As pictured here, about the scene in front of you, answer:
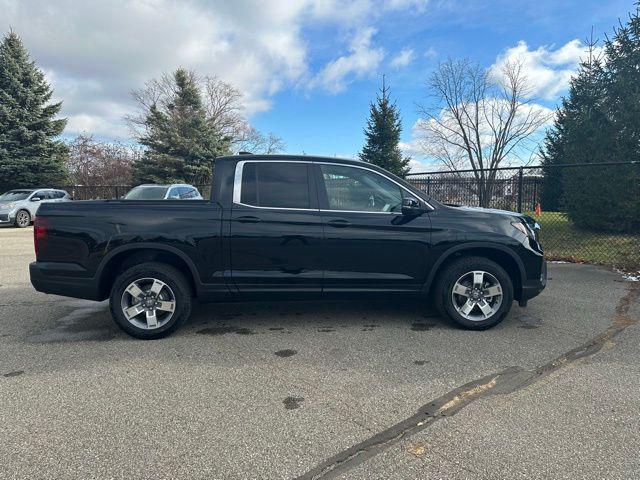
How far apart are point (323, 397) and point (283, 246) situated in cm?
173

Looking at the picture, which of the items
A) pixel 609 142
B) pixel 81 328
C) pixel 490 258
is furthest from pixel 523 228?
pixel 609 142

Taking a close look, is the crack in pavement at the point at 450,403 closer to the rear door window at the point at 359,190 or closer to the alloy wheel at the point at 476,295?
the alloy wheel at the point at 476,295

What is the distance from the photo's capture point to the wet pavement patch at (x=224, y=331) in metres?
4.61

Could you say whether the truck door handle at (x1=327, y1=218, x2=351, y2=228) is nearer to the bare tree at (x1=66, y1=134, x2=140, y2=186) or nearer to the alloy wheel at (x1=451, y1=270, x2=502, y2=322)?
the alloy wheel at (x1=451, y1=270, x2=502, y2=322)

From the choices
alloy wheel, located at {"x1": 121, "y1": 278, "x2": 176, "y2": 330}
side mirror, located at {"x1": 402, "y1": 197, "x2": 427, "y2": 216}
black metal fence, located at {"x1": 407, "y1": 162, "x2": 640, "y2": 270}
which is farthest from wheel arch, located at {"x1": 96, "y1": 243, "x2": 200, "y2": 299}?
black metal fence, located at {"x1": 407, "y1": 162, "x2": 640, "y2": 270}

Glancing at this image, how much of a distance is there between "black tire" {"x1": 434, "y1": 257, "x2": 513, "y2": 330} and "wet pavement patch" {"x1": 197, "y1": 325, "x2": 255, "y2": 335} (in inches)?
83.3

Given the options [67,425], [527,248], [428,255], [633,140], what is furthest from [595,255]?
[67,425]

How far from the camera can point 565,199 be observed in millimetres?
11781

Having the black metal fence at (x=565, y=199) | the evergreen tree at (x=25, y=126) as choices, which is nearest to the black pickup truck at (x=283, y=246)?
the black metal fence at (x=565, y=199)

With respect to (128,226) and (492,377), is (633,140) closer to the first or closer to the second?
(492,377)

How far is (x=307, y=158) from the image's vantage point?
4.71m

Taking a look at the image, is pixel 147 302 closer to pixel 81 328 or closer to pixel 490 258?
pixel 81 328

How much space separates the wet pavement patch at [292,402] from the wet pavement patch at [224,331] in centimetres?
153

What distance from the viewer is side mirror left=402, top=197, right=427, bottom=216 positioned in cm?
453
